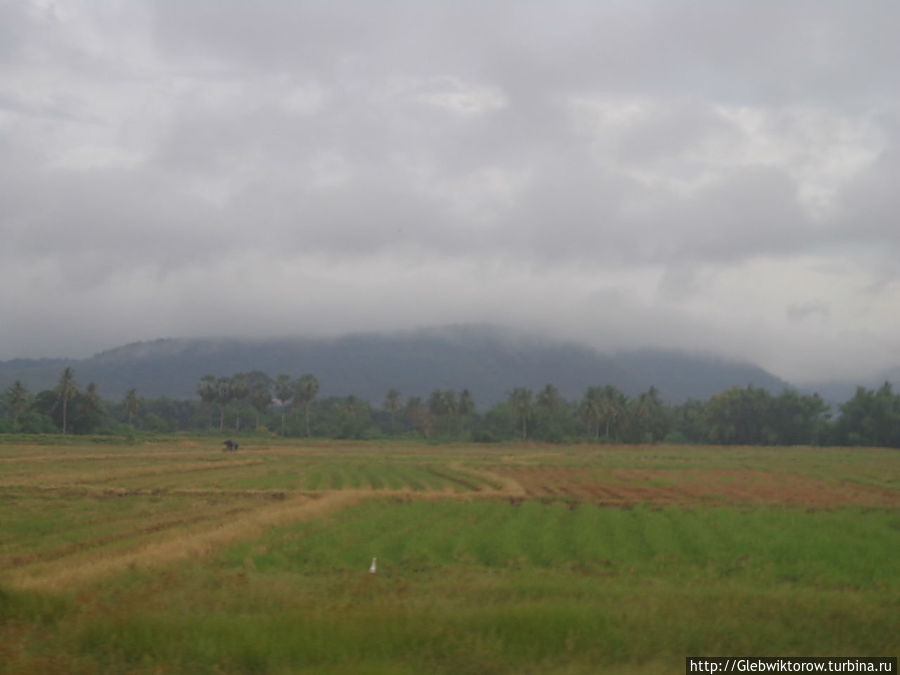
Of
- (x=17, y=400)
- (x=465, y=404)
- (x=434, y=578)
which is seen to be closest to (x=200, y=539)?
(x=434, y=578)

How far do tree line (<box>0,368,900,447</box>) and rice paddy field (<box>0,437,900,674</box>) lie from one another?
277 ft

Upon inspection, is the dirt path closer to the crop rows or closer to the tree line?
the crop rows

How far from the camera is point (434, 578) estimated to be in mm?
15773

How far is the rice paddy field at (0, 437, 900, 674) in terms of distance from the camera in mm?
9656

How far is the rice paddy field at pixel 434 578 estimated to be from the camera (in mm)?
9656

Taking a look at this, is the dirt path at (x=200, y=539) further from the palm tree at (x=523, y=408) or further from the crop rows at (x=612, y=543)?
the palm tree at (x=523, y=408)

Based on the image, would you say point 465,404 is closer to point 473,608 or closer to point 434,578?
point 434,578

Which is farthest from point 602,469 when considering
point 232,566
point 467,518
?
point 232,566

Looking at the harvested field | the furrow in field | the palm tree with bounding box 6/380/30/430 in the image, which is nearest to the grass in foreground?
the furrow in field

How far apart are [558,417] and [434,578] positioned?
13607cm

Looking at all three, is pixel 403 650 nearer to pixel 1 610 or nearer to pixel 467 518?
pixel 1 610

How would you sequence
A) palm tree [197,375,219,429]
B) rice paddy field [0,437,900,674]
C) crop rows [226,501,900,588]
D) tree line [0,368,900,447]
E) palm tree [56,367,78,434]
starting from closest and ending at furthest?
1. rice paddy field [0,437,900,674]
2. crop rows [226,501,900,588]
3. palm tree [56,367,78,434]
4. tree line [0,368,900,447]
5. palm tree [197,375,219,429]

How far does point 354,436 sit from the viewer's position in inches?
5162

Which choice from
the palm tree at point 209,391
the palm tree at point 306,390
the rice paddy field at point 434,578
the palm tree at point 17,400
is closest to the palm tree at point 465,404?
the palm tree at point 306,390
